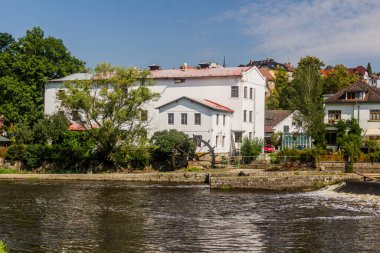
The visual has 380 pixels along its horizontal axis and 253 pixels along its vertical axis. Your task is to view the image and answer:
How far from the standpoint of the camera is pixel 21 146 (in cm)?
5378

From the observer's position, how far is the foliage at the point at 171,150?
51000mm

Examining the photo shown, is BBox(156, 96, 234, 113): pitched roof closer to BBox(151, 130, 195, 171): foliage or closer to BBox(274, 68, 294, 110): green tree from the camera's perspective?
BBox(151, 130, 195, 171): foliage

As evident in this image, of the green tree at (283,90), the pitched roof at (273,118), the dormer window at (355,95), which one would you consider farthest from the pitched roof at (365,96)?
the green tree at (283,90)

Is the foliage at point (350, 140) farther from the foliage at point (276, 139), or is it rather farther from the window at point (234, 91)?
the foliage at point (276, 139)

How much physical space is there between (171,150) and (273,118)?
118 ft

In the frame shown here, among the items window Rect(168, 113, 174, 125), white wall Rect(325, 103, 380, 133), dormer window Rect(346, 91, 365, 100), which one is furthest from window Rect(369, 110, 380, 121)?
window Rect(168, 113, 174, 125)

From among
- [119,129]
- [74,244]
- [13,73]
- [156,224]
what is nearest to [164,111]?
[119,129]

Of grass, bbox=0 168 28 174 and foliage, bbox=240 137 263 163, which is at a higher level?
foliage, bbox=240 137 263 163

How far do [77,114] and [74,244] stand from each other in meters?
31.6

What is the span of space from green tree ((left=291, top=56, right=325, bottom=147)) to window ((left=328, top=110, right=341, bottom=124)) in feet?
4.49

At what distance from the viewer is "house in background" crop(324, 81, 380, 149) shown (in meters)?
61.0

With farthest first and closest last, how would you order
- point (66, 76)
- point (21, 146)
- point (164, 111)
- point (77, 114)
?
point (66, 76)
point (164, 111)
point (21, 146)
point (77, 114)

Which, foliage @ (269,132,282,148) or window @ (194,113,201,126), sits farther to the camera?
foliage @ (269,132,282,148)

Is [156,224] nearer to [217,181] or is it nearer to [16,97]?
[217,181]
